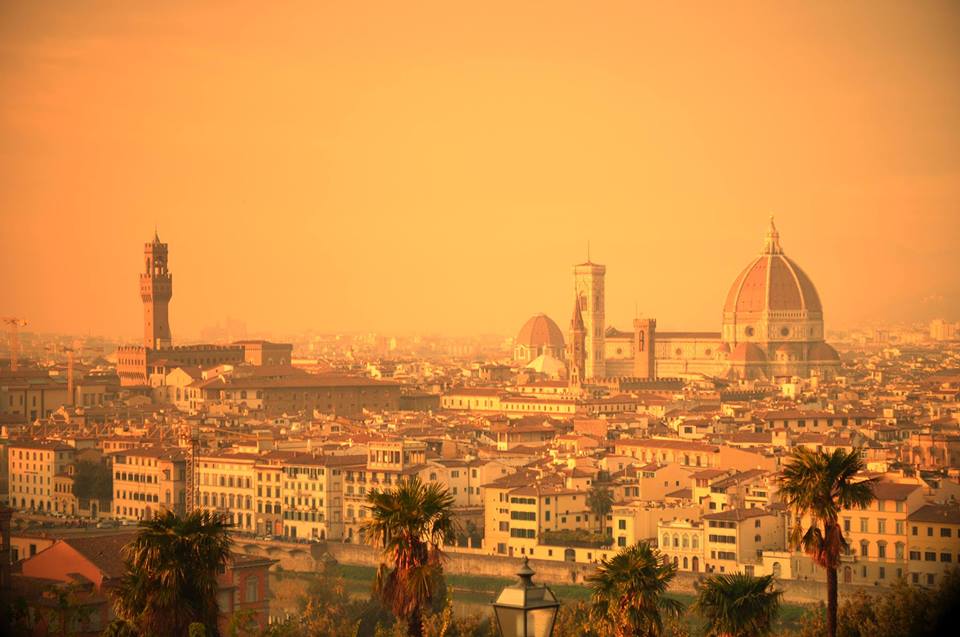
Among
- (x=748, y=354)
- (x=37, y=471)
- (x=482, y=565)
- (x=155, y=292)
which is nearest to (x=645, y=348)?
(x=748, y=354)

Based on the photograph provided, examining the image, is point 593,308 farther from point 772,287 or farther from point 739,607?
point 739,607

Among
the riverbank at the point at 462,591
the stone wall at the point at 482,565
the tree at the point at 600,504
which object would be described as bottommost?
the riverbank at the point at 462,591

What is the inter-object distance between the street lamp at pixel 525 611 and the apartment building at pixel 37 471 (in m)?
45.1

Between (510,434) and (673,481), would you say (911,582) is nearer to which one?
(673,481)

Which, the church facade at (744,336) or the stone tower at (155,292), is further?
the church facade at (744,336)

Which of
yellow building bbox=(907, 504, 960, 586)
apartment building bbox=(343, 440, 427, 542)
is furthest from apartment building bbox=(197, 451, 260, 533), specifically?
yellow building bbox=(907, 504, 960, 586)

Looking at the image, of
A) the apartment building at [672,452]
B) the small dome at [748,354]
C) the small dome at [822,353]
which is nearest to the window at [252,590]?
the apartment building at [672,452]

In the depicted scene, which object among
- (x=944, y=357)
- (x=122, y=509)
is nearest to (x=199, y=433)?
(x=122, y=509)

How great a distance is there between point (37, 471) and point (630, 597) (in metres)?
37.2

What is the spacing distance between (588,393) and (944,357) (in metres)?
67.2

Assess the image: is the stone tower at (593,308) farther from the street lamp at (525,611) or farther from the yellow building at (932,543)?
the street lamp at (525,611)

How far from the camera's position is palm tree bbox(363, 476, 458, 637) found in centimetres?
1891

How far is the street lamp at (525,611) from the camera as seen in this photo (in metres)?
12.1

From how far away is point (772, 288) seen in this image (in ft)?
435
